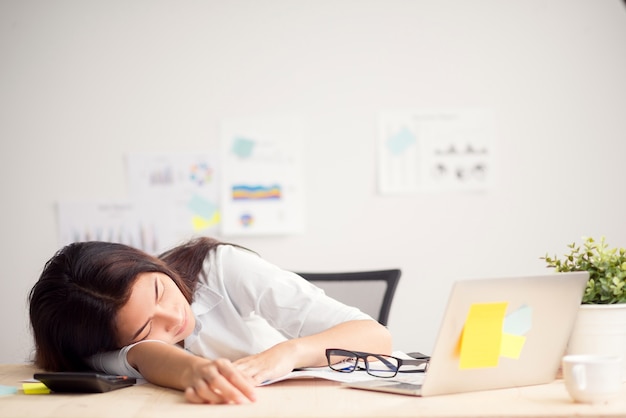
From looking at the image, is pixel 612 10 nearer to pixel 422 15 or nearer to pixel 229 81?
pixel 422 15

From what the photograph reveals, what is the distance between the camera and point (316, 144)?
10.3 ft

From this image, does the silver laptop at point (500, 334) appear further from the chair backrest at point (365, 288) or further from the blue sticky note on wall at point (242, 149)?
the blue sticky note on wall at point (242, 149)

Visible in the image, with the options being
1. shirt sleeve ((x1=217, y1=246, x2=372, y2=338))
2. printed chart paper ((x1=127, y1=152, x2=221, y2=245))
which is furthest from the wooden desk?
printed chart paper ((x1=127, y1=152, x2=221, y2=245))

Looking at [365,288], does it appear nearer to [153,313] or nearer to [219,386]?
[153,313]

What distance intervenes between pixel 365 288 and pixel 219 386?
3.65 ft

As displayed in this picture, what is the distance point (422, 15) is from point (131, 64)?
1244 millimetres

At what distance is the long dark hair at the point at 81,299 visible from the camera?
1324 millimetres

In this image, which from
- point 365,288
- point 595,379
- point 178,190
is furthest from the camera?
point 178,190

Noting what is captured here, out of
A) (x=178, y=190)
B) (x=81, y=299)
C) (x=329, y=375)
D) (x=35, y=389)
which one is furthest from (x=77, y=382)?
(x=178, y=190)

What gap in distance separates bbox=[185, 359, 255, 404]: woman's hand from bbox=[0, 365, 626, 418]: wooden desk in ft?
0.07

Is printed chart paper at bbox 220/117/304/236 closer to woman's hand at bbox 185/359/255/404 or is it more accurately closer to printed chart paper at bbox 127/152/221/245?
printed chart paper at bbox 127/152/221/245

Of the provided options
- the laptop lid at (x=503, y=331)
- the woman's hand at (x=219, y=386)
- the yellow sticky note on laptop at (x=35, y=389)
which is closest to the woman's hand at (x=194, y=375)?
the woman's hand at (x=219, y=386)

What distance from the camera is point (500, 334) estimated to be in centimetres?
104

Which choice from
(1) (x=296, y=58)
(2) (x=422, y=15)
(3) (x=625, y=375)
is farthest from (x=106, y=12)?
(3) (x=625, y=375)
